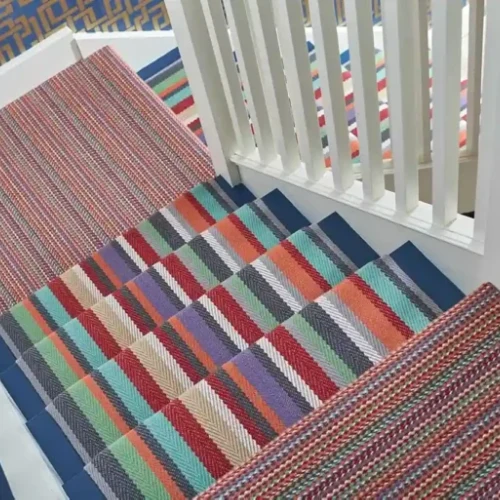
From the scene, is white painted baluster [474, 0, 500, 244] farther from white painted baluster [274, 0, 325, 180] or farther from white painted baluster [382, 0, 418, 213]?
white painted baluster [274, 0, 325, 180]

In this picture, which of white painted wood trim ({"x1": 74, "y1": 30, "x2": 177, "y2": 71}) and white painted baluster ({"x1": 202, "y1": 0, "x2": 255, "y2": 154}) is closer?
white painted baluster ({"x1": 202, "y1": 0, "x2": 255, "y2": 154})

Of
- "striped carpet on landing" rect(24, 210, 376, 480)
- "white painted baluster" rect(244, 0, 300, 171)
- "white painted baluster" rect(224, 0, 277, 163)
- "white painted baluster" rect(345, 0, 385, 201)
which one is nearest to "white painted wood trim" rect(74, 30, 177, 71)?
"white painted baluster" rect(224, 0, 277, 163)

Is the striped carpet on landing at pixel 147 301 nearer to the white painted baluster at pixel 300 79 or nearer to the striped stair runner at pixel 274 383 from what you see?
the white painted baluster at pixel 300 79

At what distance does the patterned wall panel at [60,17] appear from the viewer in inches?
123

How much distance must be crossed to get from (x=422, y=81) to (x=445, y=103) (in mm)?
883

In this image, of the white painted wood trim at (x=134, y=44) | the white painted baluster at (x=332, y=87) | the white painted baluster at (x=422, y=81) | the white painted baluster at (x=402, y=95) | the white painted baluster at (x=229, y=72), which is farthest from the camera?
the white painted wood trim at (x=134, y=44)

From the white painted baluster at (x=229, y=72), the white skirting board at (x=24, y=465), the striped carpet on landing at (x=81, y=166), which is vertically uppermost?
the white painted baluster at (x=229, y=72)

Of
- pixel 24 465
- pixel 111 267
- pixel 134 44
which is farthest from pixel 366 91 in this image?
pixel 134 44

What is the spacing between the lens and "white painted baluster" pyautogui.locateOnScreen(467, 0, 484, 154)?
1.93 meters

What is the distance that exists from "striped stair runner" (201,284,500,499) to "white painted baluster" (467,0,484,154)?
86 centimetres

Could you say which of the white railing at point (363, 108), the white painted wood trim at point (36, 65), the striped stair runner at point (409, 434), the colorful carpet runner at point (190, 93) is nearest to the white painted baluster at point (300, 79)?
the white railing at point (363, 108)

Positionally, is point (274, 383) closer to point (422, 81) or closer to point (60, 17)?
point (422, 81)

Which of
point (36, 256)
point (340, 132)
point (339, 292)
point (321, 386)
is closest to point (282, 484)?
point (321, 386)

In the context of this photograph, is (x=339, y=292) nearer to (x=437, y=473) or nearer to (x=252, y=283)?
(x=252, y=283)
